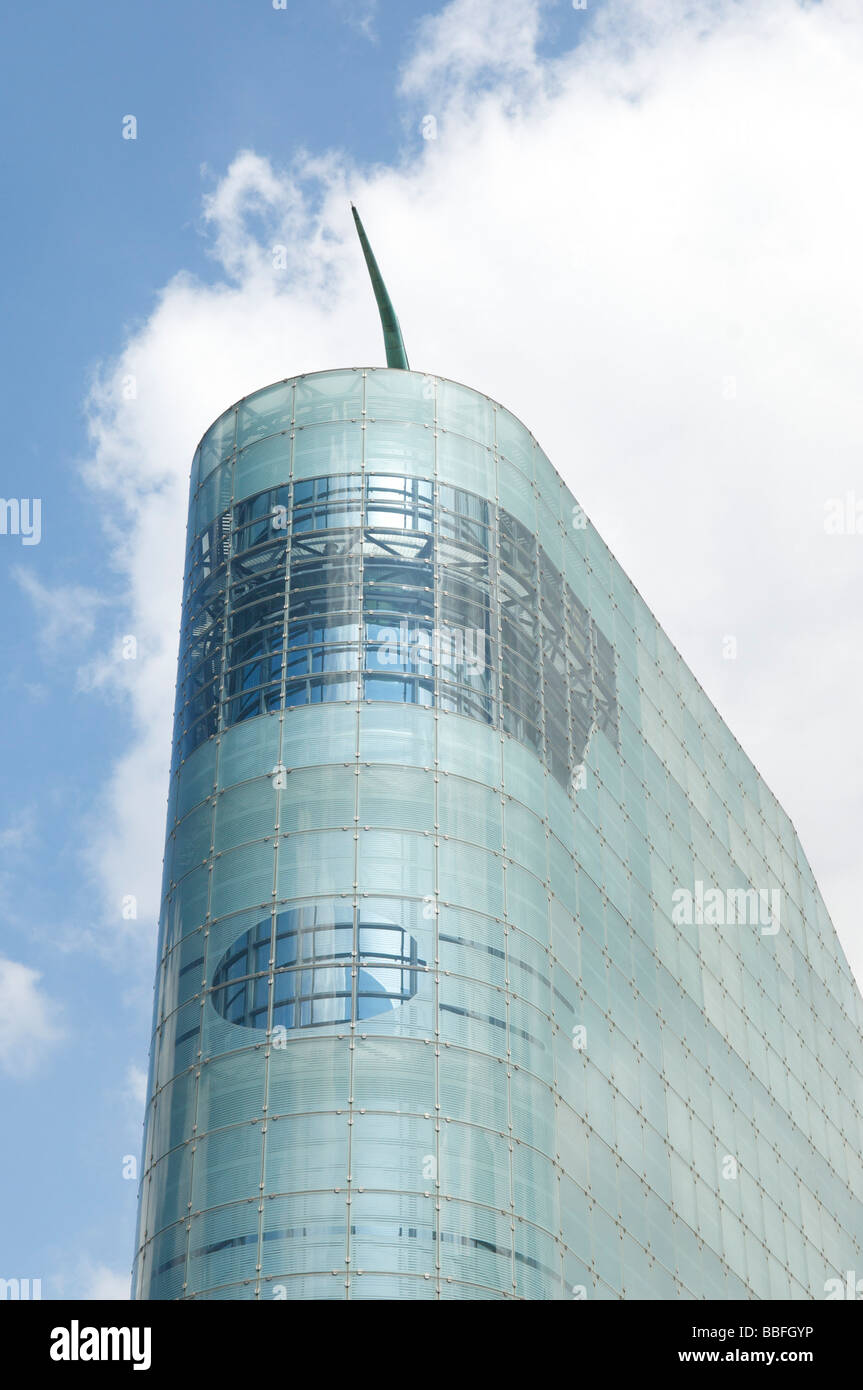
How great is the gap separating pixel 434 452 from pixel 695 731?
19.2 m

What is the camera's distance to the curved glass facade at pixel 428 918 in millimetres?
40531

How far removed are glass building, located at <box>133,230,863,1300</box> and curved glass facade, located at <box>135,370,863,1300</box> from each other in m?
0.09

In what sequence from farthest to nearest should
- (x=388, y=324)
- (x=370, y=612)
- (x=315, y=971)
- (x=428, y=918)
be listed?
(x=388, y=324)
(x=370, y=612)
(x=428, y=918)
(x=315, y=971)

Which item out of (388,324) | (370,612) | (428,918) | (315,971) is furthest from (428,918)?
(388,324)

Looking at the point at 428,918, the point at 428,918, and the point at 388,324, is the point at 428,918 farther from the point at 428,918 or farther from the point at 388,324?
the point at 388,324

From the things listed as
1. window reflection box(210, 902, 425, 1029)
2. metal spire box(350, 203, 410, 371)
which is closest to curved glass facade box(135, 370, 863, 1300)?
window reflection box(210, 902, 425, 1029)

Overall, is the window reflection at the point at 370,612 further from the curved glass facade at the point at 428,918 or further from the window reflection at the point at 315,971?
the window reflection at the point at 315,971

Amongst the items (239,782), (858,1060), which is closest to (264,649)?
(239,782)

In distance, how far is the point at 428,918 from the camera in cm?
4356

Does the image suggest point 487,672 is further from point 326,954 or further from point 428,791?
point 326,954

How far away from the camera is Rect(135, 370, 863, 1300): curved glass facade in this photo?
4053 cm

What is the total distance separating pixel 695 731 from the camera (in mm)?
66500

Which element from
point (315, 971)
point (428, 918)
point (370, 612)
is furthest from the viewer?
point (370, 612)
